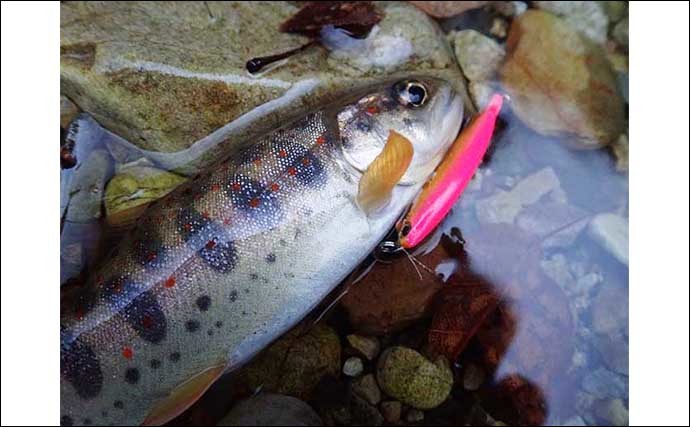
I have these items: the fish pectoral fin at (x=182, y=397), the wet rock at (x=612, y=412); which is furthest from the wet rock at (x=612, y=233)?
the fish pectoral fin at (x=182, y=397)

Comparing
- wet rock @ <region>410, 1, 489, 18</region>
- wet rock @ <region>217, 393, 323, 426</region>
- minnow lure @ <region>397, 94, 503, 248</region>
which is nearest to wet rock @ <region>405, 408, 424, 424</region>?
wet rock @ <region>217, 393, 323, 426</region>

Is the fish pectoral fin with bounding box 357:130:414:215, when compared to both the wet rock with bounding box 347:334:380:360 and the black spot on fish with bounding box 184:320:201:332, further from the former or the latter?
the black spot on fish with bounding box 184:320:201:332

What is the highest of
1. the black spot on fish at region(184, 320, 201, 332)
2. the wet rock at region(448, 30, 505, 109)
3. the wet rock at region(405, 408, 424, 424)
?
the wet rock at region(448, 30, 505, 109)

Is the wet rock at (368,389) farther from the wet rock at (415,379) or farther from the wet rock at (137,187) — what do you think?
the wet rock at (137,187)

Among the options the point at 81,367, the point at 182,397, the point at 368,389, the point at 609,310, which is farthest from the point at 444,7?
the point at 81,367

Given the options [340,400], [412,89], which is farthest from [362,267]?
[412,89]

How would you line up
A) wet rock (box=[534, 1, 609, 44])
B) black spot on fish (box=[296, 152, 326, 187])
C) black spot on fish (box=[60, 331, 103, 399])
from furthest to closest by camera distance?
wet rock (box=[534, 1, 609, 44])
black spot on fish (box=[296, 152, 326, 187])
black spot on fish (box=[60, 331, 103, 399])
